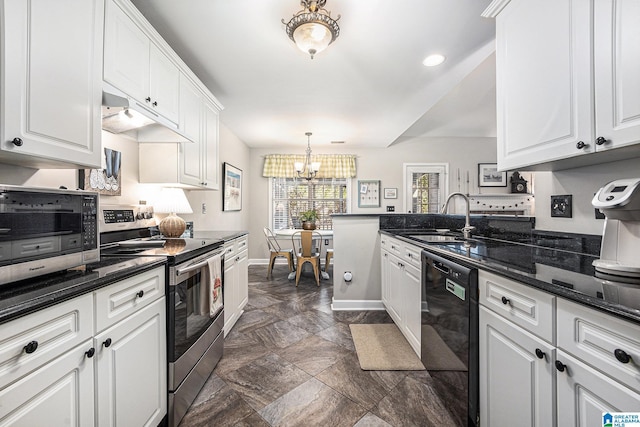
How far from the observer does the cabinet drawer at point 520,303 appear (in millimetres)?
891

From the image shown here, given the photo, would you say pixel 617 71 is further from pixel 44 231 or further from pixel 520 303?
pixel 44 231

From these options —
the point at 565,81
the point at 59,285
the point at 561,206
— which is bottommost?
the point at 59,285

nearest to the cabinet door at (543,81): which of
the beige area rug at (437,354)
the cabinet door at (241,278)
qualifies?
the beige area rug at (437,354)

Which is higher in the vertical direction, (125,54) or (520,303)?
(125,54)

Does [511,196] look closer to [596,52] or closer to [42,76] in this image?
[596,52]

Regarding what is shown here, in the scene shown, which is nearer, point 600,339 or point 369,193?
point 600,339

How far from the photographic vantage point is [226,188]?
4.23 meters

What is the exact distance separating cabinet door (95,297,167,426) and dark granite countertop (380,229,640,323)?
1513 mm

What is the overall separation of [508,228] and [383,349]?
134 cm

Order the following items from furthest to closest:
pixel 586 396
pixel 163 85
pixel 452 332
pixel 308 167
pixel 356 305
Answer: pixel 308 167 < pixel 356 305 < pixel 163 85 < pixel 452 332 < pixel 586 396

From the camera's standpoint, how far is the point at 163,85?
189 cm

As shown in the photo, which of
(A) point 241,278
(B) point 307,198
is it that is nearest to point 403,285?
(A) point 241,278

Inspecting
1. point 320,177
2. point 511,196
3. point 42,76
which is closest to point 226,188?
point 320,177

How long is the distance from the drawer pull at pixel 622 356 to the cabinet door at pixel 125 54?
2183mm
